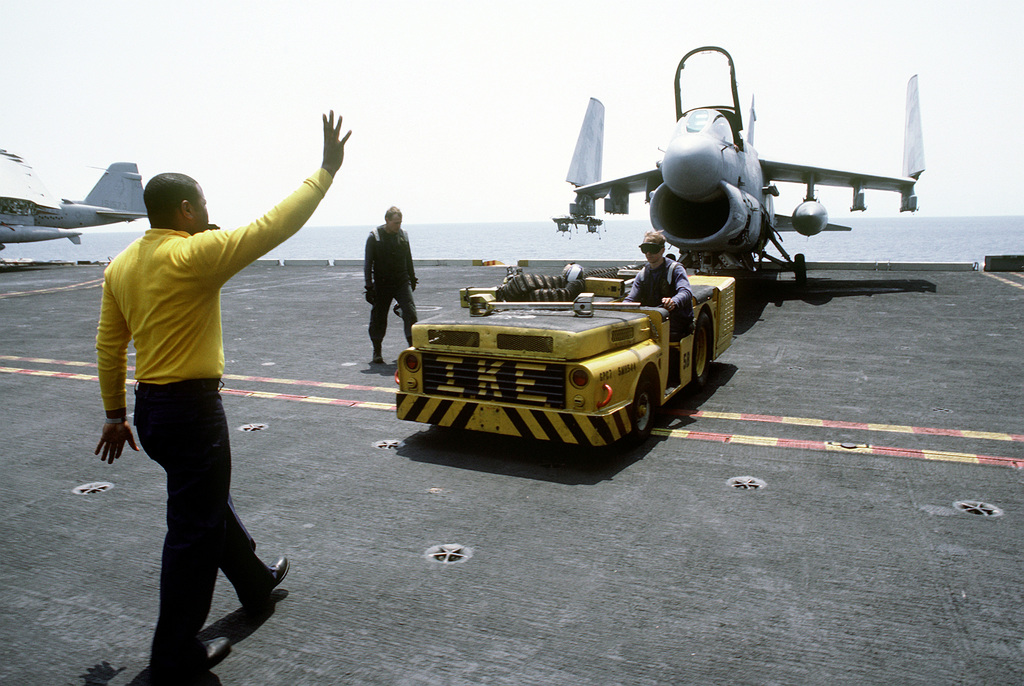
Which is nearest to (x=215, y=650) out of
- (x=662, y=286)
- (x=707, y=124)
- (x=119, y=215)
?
(x=662, y=286)

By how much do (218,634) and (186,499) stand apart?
794 mm

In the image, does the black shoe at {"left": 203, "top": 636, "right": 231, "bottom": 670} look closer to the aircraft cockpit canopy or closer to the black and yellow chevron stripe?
the black and yellow chevron stripe

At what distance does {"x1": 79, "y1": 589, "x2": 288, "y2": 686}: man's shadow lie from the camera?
2.66 meters

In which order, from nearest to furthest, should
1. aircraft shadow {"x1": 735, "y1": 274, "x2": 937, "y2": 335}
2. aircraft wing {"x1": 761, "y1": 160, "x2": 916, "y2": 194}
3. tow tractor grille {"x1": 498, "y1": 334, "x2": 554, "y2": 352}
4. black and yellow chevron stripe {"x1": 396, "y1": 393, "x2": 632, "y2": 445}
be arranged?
black and yellow chevron stripe {"x1": 396, "y1": 393, "x2": 632, "y2": 445} → tow tractor grille {"x1": 498, "y1": 334, "x2": 554, "y2": 352} → aircraft shadow {"x1": 735, "y1": 274, "x2": 937, "y2": 335} → aircraft wing {"x1": 761, "y1": 160, "x2": 916, "y2": 194}

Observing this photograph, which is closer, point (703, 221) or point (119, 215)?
point (703, 221)

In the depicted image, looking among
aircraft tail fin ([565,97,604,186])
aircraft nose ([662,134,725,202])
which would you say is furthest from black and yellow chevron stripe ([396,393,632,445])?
aircraft tail fin ([565,97,604,186])

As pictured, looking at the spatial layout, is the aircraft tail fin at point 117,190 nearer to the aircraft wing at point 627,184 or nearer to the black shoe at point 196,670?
the aircraft wing at point 627,184

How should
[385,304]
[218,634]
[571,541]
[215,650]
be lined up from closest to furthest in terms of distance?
[215,650]
[218,634]
[571,541]
[385,304]

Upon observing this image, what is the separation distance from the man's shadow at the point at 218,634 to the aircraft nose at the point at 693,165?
10.7m

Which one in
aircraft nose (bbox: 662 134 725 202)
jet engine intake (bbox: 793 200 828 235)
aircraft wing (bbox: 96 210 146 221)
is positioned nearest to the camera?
aircraft nose (bbox: 662 134 725 202)

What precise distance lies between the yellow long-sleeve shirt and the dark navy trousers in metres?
0.11

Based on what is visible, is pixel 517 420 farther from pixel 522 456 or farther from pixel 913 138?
pixel 913 138

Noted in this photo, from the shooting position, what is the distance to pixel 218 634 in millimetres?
2996

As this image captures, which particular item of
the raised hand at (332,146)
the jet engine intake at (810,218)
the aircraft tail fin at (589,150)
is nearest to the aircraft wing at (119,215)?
the aircraft tail fin at (589,150)
